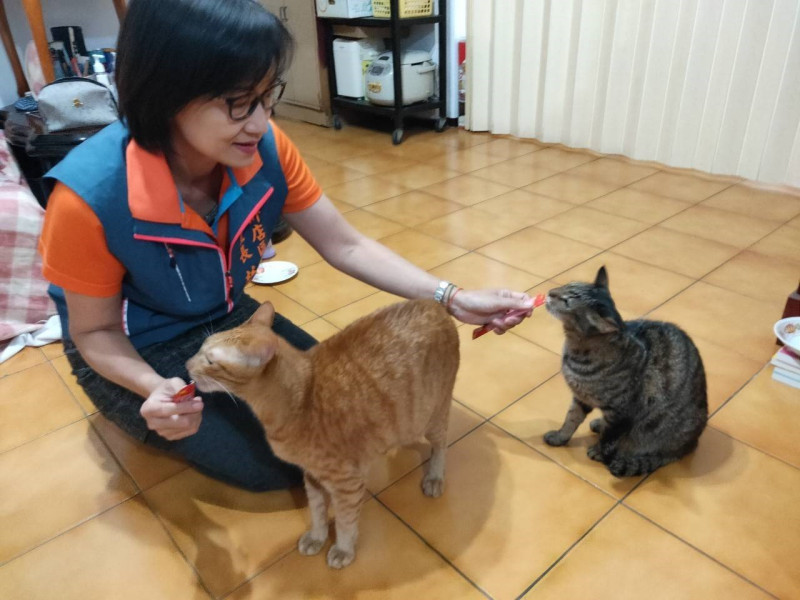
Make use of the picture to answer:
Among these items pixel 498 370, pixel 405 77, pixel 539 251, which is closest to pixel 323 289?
pixel 498 370

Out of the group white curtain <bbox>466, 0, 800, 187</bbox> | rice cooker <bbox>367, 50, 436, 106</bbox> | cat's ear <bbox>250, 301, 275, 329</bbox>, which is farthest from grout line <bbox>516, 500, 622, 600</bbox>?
rice cooker <bbox>367, 50, 436, 106</bbox>

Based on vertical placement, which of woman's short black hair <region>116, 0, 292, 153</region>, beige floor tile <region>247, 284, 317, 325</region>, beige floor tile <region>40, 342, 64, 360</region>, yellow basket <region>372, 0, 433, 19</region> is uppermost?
woman's short black hair <region>116, 0, 292, 153</region>

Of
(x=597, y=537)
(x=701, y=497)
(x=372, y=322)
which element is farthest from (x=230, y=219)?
(x=701, y=497)

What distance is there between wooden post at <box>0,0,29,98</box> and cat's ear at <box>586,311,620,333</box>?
10.1 ft

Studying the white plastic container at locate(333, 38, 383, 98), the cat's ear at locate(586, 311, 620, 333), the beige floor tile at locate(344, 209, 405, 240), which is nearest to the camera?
the cat's ear at locate(586, 311, 620, 333)

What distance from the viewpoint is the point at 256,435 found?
4.25 ft

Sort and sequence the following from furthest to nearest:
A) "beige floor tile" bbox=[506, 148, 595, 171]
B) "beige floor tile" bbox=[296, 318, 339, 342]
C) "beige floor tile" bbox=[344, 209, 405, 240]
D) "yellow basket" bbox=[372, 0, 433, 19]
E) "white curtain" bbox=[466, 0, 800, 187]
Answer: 1. "yellow basket" bbox=[372, 0, 433, 19]
2. "beige floor tile" bbox=[506, 148, 595, 171]
3. "white curtain" bbox=[466, 0, 800, 187]
4. "beige floor tile" bbox=[344, 209, 405, 240]
5. "beige floor tile" bbox=[296, 318, 339, 342]

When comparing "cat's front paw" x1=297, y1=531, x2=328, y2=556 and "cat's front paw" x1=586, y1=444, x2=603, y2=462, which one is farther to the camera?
"cat's front paw" x1=586, y1=444, x2=603, y2=462

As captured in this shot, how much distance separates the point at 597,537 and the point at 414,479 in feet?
1.35

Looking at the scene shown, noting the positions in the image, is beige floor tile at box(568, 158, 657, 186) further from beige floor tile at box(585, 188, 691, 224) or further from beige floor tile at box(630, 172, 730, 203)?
beige floor tile at box(585, 188, 691, 224)

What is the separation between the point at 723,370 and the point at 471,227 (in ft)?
4.02

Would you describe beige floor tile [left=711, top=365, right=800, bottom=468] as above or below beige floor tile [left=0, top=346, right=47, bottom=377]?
below

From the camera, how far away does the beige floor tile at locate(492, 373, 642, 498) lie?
131cm

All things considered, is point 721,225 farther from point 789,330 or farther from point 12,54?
point 12,54
